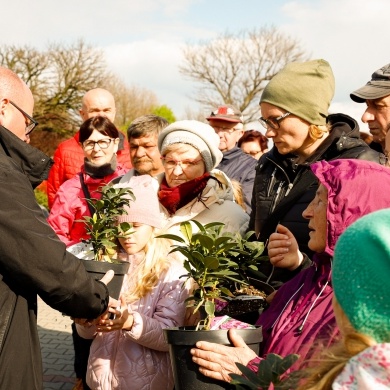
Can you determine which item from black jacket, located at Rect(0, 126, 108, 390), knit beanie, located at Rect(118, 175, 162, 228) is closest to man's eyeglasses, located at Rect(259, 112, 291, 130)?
knit beanie, located at Rect(118, 175, 162, 228)

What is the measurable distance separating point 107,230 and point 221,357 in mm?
1164

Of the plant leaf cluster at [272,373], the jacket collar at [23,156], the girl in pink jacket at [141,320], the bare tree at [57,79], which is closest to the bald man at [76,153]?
the girl in pink jacket at [141,320]

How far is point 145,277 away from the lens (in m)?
3.22

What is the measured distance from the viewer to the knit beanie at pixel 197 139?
12.5 feet

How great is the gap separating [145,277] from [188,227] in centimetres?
61

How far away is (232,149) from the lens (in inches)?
245

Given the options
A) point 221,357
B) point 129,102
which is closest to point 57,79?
point 129,102

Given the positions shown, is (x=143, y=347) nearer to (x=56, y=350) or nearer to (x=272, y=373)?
(x=272, y=373)

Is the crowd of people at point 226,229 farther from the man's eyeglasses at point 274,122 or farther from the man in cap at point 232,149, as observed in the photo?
the man in cap at point 232,149

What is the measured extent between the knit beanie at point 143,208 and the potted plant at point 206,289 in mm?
657

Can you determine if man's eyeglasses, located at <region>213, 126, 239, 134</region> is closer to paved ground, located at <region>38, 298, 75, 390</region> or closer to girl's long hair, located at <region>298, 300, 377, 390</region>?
paved ground, located at <region>38, 298, 75, 390</region>

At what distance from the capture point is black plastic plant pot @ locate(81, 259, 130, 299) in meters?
2.98

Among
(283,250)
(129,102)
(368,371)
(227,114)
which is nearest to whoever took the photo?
(368,371)

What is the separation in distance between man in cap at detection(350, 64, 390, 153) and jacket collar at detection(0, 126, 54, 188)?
2465mm
